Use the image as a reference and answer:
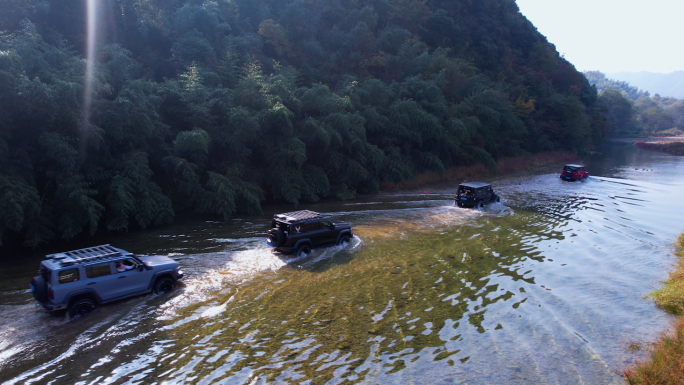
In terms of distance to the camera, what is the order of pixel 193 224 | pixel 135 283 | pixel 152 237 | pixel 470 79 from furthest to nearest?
pixel 470 79
pixel 193 224
pixel 152 237
pixel 135 283

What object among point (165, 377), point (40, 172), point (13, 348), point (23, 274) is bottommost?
point (165, 377)

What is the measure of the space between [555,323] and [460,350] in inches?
124

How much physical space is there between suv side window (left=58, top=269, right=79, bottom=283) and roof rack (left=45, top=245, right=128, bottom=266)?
0.71 feet

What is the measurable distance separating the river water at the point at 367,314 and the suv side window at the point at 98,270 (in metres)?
0.96

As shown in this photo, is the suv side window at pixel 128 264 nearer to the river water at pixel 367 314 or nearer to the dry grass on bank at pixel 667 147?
the river water at pixel 367 314

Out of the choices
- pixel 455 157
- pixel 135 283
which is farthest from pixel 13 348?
pixel 455 157

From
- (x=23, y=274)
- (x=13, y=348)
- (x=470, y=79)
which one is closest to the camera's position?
(x=13, y=348)

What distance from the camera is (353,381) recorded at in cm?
754

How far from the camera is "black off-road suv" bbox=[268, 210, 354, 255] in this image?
14.7 meters

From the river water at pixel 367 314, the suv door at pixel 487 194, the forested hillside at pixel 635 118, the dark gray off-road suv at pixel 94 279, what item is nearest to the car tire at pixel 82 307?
the dark gray off-road suv at pixel 94 279

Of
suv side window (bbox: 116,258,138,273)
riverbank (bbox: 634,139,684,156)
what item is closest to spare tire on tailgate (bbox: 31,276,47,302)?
suv side window (bbox: 116,258,138,273)

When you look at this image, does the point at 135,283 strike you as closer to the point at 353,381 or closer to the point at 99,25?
the point at 353,381

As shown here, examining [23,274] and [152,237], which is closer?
[23,274]

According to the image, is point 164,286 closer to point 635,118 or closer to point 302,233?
point 302,233
